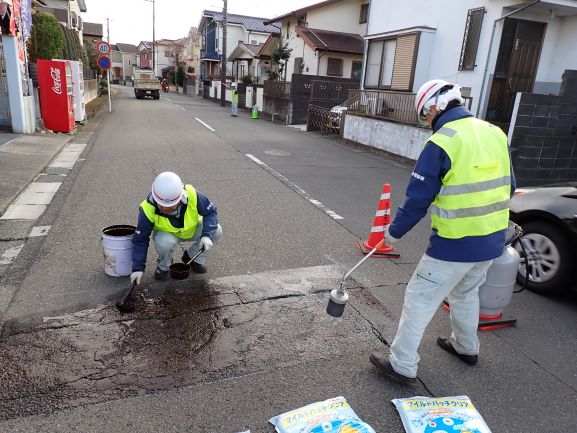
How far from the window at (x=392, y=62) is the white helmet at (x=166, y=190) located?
10835 mm

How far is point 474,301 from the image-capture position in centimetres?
286

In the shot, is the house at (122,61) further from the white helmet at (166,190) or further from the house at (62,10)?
the white helmet at (166,190)

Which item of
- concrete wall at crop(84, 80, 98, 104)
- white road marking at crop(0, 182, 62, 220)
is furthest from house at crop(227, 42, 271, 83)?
white road marking at crop(0, 182, 62, 220)

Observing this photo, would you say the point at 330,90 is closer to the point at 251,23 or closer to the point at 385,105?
the point at 385,105

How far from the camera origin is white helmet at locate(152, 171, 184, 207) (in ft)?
10.9

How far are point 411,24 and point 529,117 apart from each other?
231 inches

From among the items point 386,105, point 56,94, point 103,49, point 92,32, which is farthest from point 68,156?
point 92,32

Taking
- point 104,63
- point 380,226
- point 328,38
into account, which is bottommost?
point 380,226

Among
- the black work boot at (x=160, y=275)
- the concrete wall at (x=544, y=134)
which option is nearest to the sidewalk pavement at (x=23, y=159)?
the black work boot at (x=160, y=275)

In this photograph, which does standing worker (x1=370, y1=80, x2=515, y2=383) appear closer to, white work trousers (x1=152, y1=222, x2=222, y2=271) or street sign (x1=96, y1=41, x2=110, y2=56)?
white work trousers (x1=152, y1=222, x2=222, y2=271)

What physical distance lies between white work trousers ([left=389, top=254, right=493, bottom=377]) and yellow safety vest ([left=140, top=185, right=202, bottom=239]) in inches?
74.2

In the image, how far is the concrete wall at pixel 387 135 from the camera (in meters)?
10.9

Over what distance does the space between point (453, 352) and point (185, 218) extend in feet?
7.57

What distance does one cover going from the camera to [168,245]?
12.4ft
